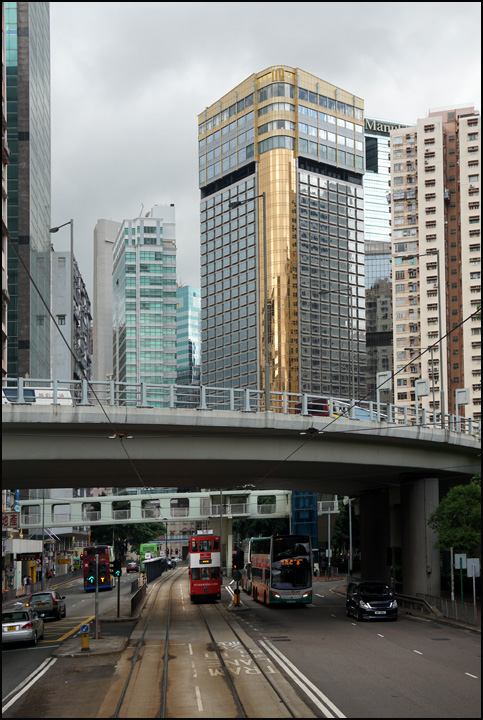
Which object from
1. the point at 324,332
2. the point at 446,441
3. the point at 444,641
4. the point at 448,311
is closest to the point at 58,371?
the point at 324,332

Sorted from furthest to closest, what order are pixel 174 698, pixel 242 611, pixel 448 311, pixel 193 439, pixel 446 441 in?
pixel 448 311 < pixel 242 611 < pixel 446 441 < pixel 193 439 < pixel 174 698

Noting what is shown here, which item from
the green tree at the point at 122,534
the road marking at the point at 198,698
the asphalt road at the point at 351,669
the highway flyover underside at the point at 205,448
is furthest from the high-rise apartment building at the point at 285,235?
the road marking at the point at 198,698

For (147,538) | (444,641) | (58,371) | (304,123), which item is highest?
(304,123)

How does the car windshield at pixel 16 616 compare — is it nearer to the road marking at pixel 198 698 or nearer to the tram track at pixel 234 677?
the tram track at pixel 234 677

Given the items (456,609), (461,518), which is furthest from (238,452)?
(456,609)

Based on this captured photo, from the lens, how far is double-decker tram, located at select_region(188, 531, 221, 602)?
54.1 metres

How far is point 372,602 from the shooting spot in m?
37.2

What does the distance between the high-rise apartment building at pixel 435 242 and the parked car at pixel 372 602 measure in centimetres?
9169

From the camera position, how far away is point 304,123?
167875 millimetres

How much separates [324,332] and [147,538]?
50.7 meters

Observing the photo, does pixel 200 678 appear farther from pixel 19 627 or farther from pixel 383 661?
pixel 19 627

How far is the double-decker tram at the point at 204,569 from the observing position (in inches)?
2131

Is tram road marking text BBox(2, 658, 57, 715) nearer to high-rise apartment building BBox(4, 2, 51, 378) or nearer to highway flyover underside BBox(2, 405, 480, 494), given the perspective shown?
highway flyover underside BBox(2, 405, 480, 494)

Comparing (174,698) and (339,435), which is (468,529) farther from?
(174,698)
